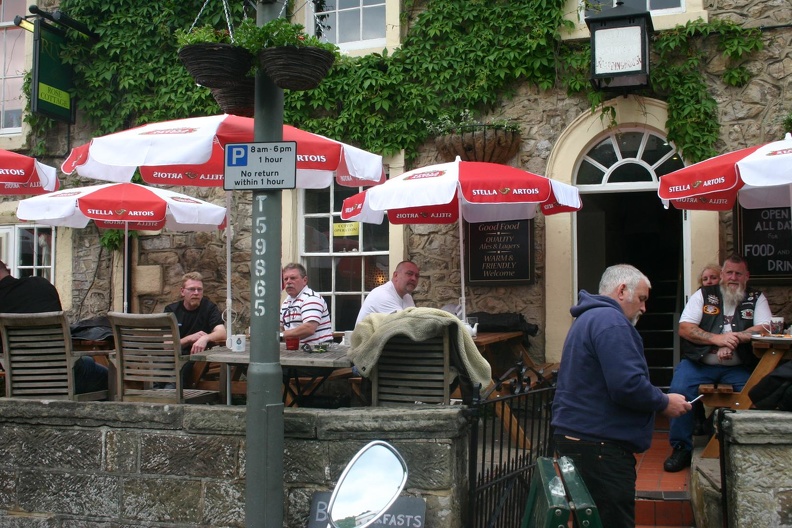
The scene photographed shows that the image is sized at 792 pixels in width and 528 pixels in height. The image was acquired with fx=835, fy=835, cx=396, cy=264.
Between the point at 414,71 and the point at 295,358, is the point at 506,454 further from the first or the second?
the point at 414,71

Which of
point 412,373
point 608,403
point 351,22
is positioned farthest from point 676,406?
point 351,22

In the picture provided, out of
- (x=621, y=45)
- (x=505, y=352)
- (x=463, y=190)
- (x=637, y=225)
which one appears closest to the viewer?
(x=463, y=190)

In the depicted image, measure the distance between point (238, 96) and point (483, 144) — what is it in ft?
13.4

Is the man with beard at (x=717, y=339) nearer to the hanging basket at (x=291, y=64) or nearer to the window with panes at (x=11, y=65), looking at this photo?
the hanging basket at (x=291, y=64)

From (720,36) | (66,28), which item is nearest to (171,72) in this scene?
(66,28)

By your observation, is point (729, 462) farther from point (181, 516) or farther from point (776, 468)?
point (181, 516)

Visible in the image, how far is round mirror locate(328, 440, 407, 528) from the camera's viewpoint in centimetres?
215

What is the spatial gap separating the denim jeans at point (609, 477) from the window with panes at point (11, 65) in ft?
31.4

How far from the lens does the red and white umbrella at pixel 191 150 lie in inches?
219

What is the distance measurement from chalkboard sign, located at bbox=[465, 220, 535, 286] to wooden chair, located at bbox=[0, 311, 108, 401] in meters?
4.40

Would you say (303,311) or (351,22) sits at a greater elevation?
(351,22)

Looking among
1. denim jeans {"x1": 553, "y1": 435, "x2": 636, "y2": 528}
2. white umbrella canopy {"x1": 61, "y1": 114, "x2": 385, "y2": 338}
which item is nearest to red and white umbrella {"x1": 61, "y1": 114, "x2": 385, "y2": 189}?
white umbrella canopy {"x1": 61, "y1": 114, "x2": 385, "y2": 338}

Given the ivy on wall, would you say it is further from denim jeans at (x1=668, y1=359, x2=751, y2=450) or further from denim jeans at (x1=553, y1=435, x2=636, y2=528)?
denim jeans at (x1=553, y1=435, x2=636, y2=528)

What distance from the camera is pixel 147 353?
5.44m
